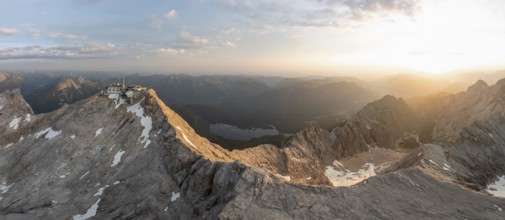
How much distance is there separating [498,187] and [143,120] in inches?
4948

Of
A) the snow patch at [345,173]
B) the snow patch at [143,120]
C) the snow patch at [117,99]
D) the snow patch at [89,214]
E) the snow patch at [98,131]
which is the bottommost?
the snow patch at [345,173]

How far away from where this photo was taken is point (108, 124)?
98812 mm

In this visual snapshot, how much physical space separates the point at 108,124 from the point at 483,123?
163 m

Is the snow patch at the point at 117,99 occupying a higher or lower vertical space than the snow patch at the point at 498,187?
higher

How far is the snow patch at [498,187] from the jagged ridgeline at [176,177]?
66cm

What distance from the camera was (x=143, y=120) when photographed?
94875 mm

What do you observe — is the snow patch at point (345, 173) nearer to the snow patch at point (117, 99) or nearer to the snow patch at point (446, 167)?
the snow patch at point (446, 167)

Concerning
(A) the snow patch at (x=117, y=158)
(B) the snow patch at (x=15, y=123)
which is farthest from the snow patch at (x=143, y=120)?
(B) the snow patch at (x=15, y=123)

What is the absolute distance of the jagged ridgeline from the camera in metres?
56.8

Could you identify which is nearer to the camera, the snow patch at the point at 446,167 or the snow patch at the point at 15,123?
the snow patch at the point at 446,167

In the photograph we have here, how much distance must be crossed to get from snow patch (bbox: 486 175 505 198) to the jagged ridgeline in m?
0.66

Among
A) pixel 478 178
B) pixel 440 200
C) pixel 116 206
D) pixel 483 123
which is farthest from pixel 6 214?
pixel 483 123

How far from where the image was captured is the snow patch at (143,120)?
288 feet

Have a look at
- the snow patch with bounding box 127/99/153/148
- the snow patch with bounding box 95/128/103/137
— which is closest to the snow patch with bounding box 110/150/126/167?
the snow patch with bounding box 127/99/153/148
